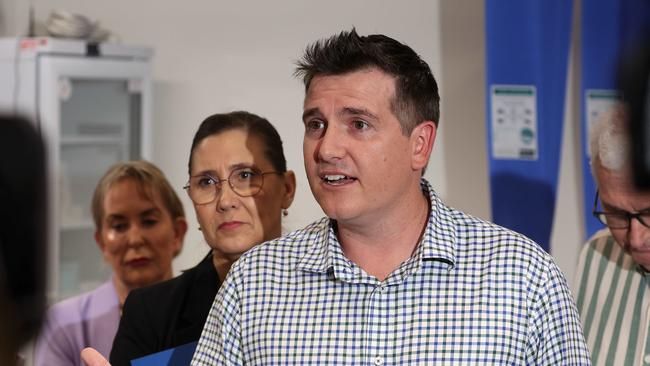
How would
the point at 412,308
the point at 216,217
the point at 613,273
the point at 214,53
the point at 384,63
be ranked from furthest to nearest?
1. the point at 214,53
2. the point at 613,273
3. the point at 216,217
4. the point at 384,63
5. the point at 412,308

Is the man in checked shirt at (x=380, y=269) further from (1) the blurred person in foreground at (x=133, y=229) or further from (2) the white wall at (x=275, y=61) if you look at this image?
(2) the white wall at (x=275, y=61)

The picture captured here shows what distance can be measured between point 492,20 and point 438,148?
1.88m

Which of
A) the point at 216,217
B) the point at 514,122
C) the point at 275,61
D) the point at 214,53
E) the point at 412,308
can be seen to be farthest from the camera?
the point at 275,61

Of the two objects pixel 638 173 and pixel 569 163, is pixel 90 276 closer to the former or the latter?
pixel 569 163

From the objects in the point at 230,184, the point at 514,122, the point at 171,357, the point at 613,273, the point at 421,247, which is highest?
the point at 514,122

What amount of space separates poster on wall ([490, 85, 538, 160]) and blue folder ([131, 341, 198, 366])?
2066mm

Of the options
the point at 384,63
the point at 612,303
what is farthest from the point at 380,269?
the point at 612,303

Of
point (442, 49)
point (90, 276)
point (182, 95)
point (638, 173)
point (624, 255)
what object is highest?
point (442, 49)

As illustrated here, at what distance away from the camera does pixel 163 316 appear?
6.16 ft

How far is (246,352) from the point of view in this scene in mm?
1575

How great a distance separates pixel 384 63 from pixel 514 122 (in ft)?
6.56

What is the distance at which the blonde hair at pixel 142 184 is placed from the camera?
2.60 metres

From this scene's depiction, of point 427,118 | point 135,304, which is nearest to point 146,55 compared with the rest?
point 135,304

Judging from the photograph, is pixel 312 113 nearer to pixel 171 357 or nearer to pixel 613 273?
pixel 171 357
